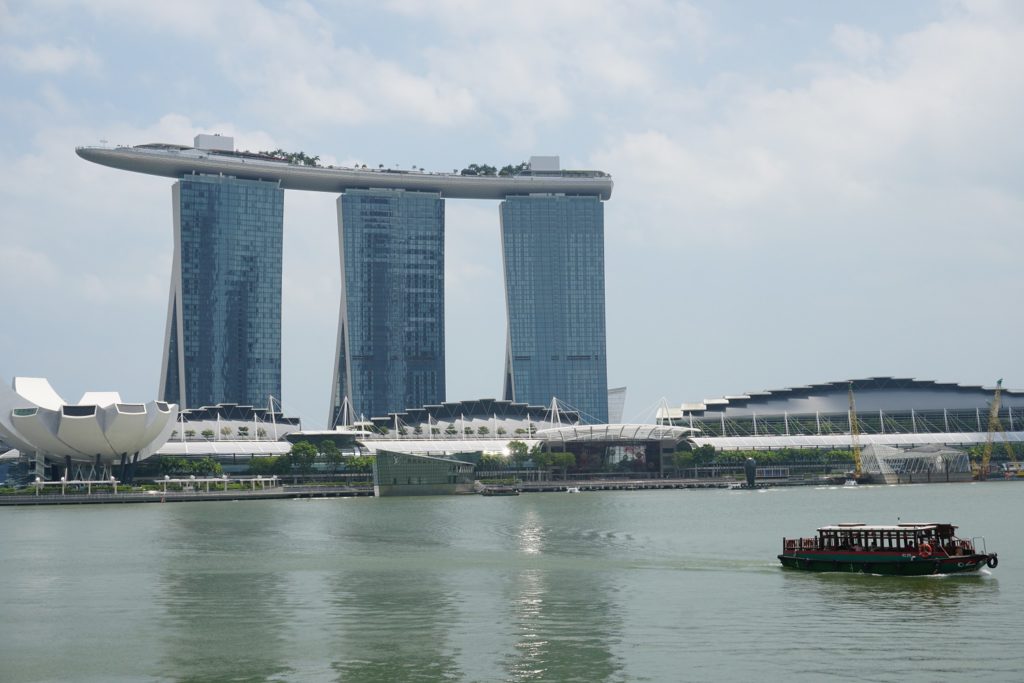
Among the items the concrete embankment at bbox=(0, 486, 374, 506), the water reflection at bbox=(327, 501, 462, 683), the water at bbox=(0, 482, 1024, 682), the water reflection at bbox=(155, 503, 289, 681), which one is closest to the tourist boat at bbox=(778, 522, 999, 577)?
the water at bbox=(0, 482, 1024, 682)

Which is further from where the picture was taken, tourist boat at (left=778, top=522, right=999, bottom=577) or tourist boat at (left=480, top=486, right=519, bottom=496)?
tourist boat at (left=480, top=486, right=519, bottom=496)

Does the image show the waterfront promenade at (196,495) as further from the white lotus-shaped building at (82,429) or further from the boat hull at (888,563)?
the boat hull at (888,563)

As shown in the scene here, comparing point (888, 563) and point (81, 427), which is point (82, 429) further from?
point (888, 563)

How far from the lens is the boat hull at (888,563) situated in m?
62.9

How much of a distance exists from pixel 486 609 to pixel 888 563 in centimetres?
2265

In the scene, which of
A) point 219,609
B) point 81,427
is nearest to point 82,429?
point 81,427

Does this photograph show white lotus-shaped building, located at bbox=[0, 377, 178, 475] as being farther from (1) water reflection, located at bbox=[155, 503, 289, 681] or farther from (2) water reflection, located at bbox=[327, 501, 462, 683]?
(2) water reflection, located at bbox=[327, 501, 462, 683]

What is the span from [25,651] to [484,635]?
670 inches

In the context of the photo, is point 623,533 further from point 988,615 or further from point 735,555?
point 988,615

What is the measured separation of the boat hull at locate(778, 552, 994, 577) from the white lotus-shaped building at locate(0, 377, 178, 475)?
126732mm

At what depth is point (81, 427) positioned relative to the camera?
6737 inches

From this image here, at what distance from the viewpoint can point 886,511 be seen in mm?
120688

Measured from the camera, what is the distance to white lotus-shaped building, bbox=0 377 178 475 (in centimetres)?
17100

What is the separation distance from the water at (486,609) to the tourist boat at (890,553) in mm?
1184
